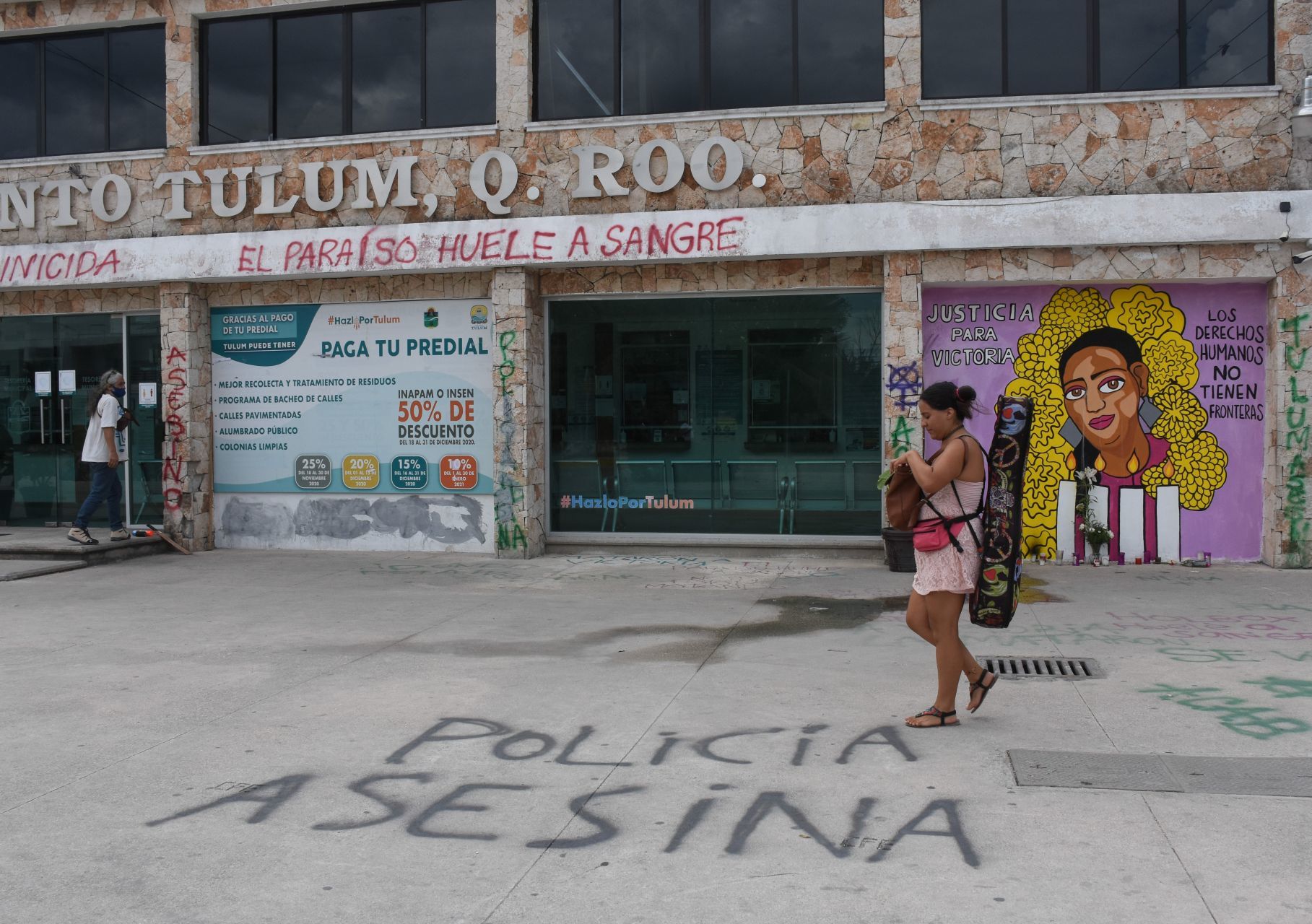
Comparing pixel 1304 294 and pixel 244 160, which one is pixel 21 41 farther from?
pixel 1304 294

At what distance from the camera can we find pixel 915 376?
468 inches

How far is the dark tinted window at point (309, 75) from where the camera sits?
529 inches

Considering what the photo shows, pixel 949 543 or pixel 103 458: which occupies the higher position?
pixel 103 458

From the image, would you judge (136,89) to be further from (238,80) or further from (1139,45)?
(1139,45)

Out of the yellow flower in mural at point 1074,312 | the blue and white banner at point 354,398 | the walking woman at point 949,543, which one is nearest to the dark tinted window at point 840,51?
the yellow flower in mural at point 1074,312

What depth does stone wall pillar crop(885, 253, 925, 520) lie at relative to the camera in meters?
11.9

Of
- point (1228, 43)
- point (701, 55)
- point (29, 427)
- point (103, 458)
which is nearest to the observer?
point (1228, 43)

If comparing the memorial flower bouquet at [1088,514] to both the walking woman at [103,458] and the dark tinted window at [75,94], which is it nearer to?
the walking woman at [103,458]

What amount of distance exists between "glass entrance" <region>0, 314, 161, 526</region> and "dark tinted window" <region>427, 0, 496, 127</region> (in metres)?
4.43

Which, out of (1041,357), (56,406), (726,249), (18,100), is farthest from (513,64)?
(56,406)

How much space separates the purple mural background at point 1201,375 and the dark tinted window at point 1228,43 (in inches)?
78.4

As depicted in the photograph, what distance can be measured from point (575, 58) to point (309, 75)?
316cm

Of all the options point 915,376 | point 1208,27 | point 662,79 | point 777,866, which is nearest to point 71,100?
point 662,79

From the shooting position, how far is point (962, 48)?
11992 millimetres
